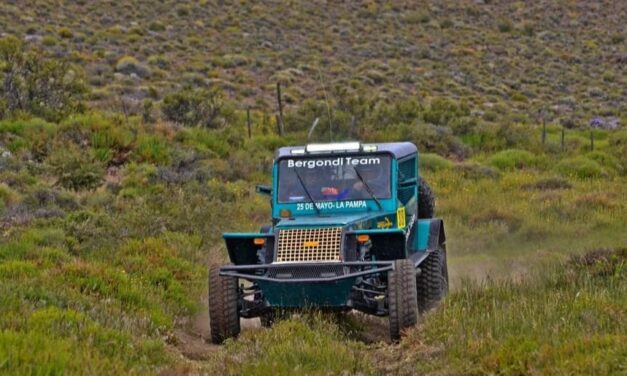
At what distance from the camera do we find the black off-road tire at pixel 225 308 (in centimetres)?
976

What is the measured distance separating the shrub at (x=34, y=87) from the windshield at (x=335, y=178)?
13834mm

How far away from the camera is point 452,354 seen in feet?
25.0

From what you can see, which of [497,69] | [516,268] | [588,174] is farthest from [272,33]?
[516,268]

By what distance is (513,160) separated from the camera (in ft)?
83.4

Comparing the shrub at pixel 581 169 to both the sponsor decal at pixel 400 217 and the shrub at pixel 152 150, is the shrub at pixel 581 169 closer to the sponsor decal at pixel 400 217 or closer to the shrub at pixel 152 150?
the shrub at pixel 152 150

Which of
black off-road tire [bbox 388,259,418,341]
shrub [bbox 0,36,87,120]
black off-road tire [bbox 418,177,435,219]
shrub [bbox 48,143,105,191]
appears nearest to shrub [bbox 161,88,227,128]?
shrub [bbox 0,36,87,120]

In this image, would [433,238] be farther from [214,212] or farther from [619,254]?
[214,212]

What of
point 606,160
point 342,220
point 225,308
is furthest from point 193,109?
point 225,308

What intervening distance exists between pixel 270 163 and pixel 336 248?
13.8 meters

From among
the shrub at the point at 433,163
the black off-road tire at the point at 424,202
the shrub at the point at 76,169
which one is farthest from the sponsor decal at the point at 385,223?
the shrub at the point at 433,163

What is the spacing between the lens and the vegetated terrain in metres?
7.95

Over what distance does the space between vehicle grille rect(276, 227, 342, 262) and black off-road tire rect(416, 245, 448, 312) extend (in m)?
1.95

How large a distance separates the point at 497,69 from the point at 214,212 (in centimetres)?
2910

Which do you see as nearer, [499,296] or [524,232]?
[499,296]
